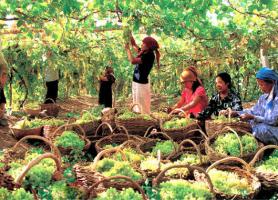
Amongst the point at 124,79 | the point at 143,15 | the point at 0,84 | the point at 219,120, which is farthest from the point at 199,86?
the point at 124,79

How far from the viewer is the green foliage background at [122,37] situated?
5414 millimetres

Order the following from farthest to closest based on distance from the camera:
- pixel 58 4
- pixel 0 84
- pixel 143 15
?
pixel 143 15, pixel 58 4, pixel 0 84

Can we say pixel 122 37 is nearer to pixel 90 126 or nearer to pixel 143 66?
pixel 143 66

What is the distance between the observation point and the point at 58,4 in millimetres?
4602

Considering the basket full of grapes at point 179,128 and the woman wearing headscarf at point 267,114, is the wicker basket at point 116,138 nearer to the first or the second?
the basket full of grapes at point 179,128

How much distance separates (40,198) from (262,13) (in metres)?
5.19

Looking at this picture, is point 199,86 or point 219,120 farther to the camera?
point 199,86

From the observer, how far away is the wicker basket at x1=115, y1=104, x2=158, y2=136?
5.59 m

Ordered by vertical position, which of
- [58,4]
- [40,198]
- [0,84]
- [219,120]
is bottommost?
[40,198]

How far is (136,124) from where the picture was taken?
5637mm

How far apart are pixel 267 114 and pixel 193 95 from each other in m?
1.86

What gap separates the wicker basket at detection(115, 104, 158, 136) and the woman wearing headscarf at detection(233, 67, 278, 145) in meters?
1.27

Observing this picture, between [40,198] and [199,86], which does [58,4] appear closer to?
[40,198]

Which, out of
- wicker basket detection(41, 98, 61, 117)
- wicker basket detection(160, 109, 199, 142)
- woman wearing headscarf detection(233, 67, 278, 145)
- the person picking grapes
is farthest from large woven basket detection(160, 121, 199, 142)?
wicker basket detection(41, 98, 61, 117)
